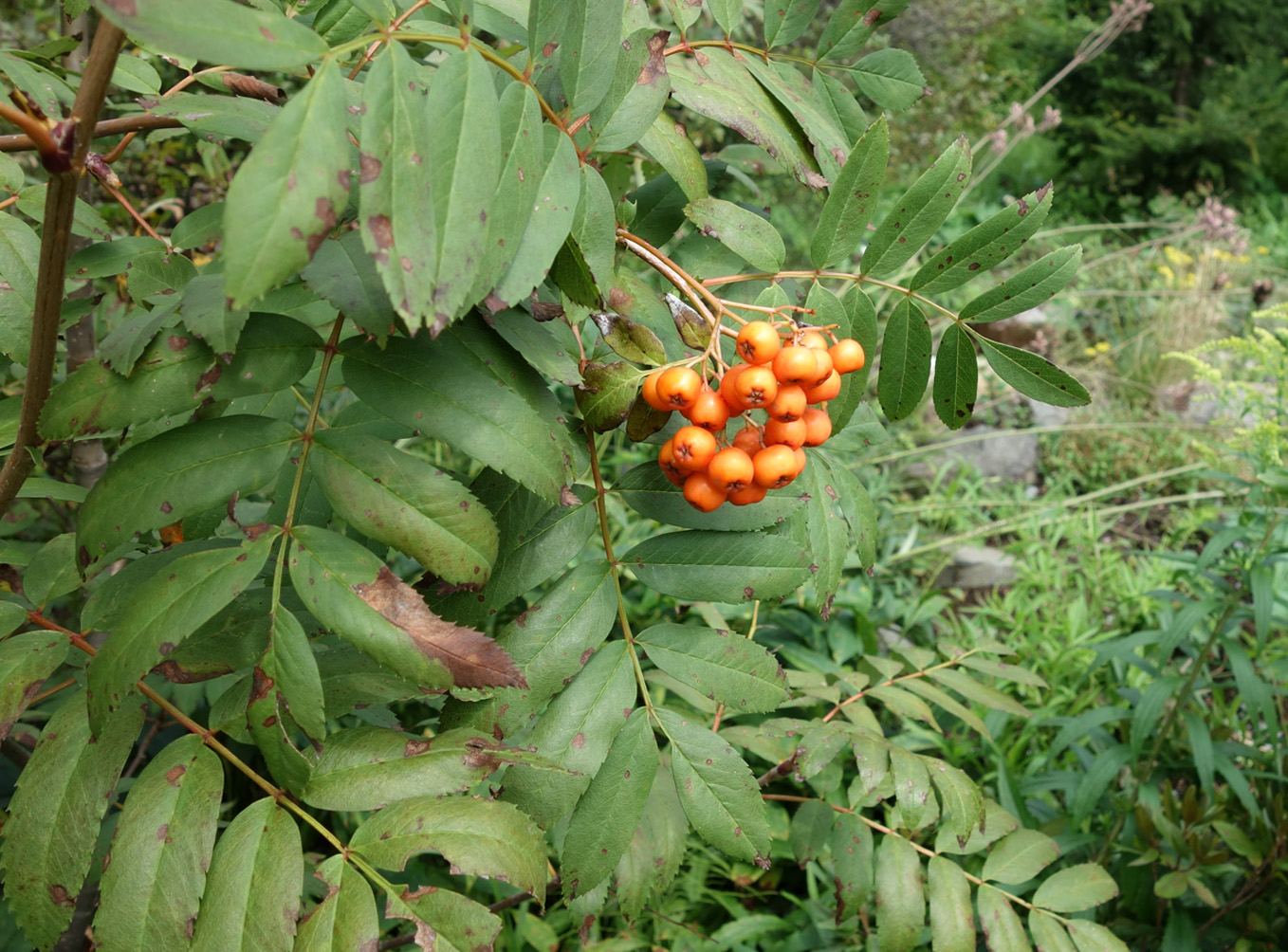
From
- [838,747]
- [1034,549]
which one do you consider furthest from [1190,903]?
[1034,549]

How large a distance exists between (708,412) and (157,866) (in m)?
0.61

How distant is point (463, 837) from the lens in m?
0.77

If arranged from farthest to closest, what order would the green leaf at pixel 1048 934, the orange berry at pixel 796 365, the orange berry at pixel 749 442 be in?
the green leaf at pixel 1048 934, the orange berry at pixel 749 442, the orange berry at pixel 796 365

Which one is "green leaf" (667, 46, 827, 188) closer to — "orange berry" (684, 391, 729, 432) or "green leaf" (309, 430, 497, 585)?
"orange berry" (684, 391, 729, 432)

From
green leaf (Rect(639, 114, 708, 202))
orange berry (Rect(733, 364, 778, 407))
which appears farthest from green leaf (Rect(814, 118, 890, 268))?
orange berry (Rect(733, 364, 778, 407))

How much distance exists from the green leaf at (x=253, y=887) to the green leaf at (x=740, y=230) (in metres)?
0.72

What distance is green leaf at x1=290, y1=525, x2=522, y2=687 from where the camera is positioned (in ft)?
2.33

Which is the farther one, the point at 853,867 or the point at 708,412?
the point at 853,867

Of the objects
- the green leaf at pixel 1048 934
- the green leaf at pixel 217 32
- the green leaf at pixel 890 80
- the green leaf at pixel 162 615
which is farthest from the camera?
the green leaf at pixel 1048 934

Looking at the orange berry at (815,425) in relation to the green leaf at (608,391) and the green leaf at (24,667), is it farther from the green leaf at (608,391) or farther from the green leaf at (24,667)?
the green leaf at (24,667)

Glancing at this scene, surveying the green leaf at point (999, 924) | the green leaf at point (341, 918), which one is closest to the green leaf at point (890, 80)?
the green leaf at point (341, 918)

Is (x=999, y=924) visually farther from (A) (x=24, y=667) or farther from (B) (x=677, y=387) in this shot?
(A) (x=24, y=667)

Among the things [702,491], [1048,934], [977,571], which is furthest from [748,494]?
[977,571]

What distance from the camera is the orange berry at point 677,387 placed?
800mm
